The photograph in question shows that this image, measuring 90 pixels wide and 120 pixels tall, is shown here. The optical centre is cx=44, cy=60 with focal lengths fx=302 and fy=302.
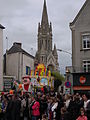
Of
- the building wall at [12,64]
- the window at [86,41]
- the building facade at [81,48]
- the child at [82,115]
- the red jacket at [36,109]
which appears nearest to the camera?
the child at [82,115]

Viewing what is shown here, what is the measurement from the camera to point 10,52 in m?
59.9

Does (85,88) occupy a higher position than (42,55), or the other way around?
(42,55)

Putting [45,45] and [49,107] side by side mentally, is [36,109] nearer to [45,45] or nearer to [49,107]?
[49,107]

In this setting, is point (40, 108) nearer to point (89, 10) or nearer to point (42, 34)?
point (89, 10)

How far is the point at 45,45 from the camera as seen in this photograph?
152625 mm

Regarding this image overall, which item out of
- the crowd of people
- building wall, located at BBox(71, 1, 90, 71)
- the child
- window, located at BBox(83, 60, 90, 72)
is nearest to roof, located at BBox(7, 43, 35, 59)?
building wall, located at BBox(71, 1, 90, 71)

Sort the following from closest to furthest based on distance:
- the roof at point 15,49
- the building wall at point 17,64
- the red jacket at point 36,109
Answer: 1. the red jacket at point 36,109
2. the building wall at point 17,64
3. the roof at point 15,49

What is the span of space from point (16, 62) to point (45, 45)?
314 feet

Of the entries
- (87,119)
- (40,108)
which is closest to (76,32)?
(40,108)

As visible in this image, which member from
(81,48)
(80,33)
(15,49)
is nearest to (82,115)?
(81,48)

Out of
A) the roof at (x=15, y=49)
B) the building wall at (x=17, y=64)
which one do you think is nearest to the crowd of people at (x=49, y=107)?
the building wall at (x=17, y=64)

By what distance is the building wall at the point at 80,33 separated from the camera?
35969mm

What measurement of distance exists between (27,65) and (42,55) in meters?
85.1

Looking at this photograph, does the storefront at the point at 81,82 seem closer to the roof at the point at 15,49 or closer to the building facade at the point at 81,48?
the building facade at the point at 81,48
